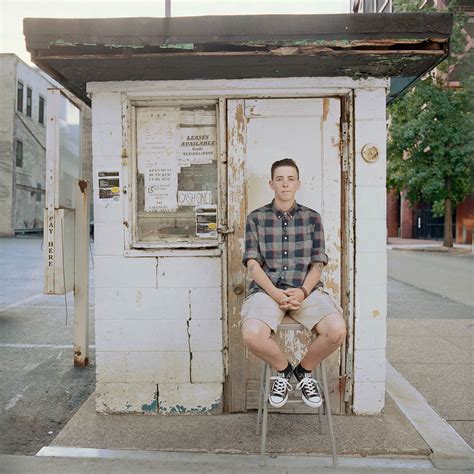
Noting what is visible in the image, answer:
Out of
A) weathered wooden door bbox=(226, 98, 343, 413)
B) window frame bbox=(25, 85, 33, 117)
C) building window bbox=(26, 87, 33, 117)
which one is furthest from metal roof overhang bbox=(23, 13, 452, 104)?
building window bbox=(26, 87, 33, 117)

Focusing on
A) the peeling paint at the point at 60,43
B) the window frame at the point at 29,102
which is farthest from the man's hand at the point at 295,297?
the window frame at the point at 29,102

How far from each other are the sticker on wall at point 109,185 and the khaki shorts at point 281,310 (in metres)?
1.40

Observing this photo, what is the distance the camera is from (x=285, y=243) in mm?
3887

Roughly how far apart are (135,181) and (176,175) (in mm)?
331

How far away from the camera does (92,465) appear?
3.49m

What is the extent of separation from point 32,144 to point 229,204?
38161 mm

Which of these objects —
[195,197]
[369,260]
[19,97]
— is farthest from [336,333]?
[19,97]

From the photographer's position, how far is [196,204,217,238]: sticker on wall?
4.44 m

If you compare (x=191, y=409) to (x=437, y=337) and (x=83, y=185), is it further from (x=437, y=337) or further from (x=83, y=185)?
(x=437, y=337)

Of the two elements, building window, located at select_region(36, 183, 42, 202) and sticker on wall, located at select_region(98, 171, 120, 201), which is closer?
sticker on wall, located at select_region(98, 171, 120, 201)

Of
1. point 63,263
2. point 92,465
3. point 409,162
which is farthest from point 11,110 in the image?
point 92,465

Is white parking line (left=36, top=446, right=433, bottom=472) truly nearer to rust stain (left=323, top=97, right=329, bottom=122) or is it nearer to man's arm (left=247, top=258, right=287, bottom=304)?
man's arm (left=247, top=258, right=287, bottom=304)

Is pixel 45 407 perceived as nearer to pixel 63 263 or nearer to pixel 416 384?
pixel 63 263

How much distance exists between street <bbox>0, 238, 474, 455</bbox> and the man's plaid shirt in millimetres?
1739
